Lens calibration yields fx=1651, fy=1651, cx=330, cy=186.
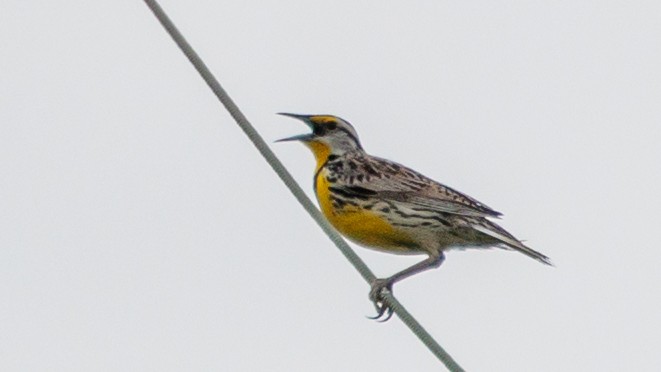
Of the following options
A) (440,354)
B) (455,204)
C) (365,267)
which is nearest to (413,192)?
(455,204)

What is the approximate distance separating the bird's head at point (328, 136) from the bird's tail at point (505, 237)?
1.29m

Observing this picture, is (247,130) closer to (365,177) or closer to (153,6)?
(153,6)

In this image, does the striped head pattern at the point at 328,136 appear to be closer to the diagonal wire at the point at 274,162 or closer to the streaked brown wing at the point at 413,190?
the streaked brown wing at the point at 413,190

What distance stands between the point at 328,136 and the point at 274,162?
3678mm

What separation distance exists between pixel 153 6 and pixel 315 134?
Answer: 4.23 m

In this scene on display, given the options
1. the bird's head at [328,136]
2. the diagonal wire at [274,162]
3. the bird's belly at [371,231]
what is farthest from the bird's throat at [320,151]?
the diagonal wire at [274,162]

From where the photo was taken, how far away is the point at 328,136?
1095cm

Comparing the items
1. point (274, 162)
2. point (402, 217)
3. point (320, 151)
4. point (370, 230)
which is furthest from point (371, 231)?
point (274, 162)

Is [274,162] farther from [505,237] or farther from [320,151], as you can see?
[320,151]

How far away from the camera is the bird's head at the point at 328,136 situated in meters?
10.9

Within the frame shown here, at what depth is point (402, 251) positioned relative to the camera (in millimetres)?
10156

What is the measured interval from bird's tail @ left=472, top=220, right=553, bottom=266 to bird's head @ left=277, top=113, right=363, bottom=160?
1288mm

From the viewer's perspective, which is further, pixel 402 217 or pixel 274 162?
pixel 402 217

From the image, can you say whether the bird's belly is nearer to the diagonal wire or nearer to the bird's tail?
the bird's tail
